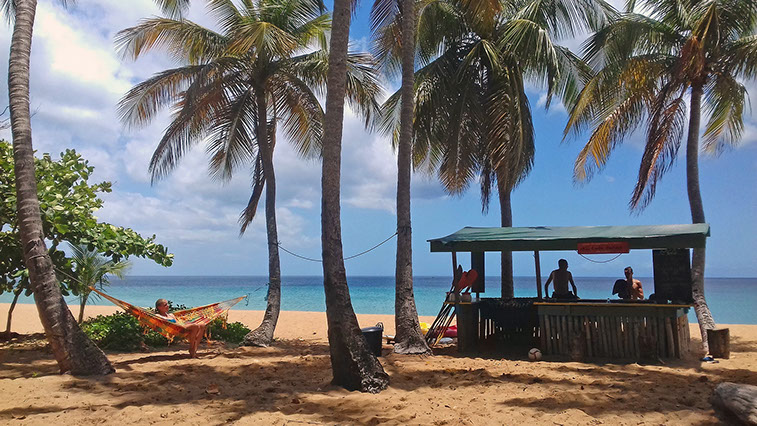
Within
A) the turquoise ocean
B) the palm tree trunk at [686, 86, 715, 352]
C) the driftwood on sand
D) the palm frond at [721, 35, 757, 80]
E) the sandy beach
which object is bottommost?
the turquoise ocean

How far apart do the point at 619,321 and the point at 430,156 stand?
7198 mm

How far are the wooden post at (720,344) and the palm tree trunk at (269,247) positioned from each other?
23.6ft

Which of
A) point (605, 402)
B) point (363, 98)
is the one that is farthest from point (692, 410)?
point (363, 98)

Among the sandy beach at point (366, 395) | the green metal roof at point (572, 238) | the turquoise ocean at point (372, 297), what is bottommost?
the turquoise ocean at point (372, 297)

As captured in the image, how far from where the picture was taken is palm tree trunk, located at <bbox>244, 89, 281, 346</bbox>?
10109mm

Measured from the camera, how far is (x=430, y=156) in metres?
14.5

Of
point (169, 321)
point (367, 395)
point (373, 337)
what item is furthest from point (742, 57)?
point (169, 321)

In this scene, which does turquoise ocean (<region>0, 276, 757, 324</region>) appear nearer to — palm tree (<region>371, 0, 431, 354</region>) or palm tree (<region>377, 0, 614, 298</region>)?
palm tree (<region>371, 0, 431, 354</region>)

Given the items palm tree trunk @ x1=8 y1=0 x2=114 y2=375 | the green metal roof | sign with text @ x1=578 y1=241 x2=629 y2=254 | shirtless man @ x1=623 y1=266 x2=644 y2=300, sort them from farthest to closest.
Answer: shirtless man @ x1=623 y1=266 x2=644 y2=300 < sign with text @ x1=578 y1=241 x2=629 y2=254 < the green metal roof < palm tree trunk @ x1=8 y1=0 x2=114 y2=375

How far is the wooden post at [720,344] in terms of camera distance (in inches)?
340

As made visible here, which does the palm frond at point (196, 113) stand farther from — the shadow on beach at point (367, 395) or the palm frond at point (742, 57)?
the palm frond at point (742, 57)

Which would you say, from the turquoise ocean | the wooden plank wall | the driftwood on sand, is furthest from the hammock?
the driftwood on sand

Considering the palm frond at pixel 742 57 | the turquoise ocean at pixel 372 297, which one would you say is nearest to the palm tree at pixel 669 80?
the palm frond at pixel 742 57

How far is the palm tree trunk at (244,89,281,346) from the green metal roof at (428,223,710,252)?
3.08 meters
